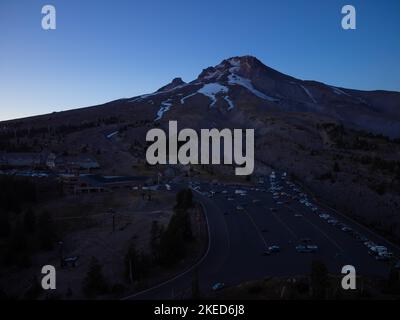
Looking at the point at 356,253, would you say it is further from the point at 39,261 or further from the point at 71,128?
the point at 71,128

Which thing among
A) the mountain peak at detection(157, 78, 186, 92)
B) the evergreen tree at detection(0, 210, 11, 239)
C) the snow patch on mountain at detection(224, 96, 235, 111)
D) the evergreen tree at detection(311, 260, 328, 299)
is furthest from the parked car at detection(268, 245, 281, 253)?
the mountain peak at detection(157, 78, 186, 92)

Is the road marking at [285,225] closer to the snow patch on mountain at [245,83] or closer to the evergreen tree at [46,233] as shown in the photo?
the evergreen tree at [46,233]

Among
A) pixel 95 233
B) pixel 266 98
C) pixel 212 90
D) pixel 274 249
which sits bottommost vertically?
pixel 95 233

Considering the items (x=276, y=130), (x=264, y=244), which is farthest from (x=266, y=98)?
(x=264, y=244)

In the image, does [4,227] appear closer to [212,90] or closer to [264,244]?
[264,244]

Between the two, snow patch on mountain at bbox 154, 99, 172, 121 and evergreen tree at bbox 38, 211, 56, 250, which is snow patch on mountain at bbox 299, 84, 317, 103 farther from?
evergreen tree at bbox 38, 211, 56, 250
